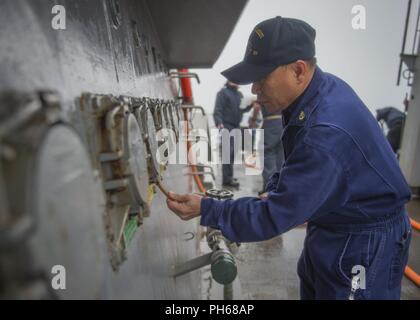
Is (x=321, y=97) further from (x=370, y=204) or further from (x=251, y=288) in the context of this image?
(x=251, y=288)

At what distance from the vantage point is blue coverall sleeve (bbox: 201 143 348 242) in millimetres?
708

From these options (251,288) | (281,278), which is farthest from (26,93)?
(281,278)

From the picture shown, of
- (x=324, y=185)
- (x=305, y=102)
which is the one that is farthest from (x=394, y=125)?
(x=324, y=185)

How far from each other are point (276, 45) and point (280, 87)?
0.13 m

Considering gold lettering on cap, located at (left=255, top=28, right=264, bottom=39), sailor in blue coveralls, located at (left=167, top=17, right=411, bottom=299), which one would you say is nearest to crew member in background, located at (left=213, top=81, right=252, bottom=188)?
sailor in blue coveralls, located at (left=167, top=17, right=411, bottom=299)

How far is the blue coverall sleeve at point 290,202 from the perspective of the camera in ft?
2.32

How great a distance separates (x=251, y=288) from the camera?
6.12 feet

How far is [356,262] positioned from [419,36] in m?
3.38

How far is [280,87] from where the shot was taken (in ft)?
2.78
